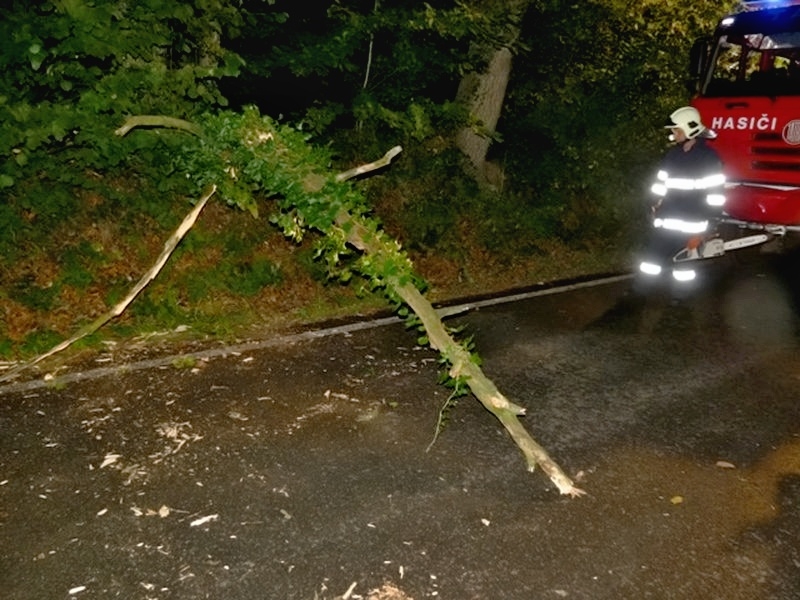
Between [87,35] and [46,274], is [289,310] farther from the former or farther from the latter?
[87,35]

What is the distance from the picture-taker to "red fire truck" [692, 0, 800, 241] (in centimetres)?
731

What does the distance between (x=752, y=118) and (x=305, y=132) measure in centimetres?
559

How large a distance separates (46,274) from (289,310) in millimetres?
2396

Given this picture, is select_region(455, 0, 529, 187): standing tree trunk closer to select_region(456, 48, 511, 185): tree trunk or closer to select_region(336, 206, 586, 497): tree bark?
select_region(456, 48, 511, 185): tree trunk

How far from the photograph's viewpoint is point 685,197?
23.0 ft

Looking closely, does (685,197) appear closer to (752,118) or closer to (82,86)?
(752,118)

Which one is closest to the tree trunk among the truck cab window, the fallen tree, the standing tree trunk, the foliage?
the standing tree trunk

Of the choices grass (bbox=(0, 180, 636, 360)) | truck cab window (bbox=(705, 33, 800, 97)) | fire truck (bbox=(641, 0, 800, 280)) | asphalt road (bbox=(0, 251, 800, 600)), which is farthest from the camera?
truck cab window (bbox=(705, 33, 800, 97))

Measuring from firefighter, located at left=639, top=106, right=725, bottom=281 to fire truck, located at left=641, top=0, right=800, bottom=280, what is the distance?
0.15 ft

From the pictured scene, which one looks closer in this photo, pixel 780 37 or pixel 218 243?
pixel 218 243

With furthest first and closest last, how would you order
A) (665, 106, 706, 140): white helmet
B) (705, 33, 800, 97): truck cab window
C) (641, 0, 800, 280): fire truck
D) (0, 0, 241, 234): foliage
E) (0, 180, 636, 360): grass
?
1. (705, 33, 800, 97): truck cab window
2. (641, 0, 800, 280): fire truck
3. (665, 106, 706, 140): white helmet
4. (0, 180, 636, 360): grass
5. (0, 0, 241, 234): foliage

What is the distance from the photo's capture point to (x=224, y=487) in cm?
381

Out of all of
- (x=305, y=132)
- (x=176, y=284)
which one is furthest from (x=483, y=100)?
(x=176, y=284)

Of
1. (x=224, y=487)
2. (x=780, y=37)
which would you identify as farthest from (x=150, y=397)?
(x=780, y=37)
